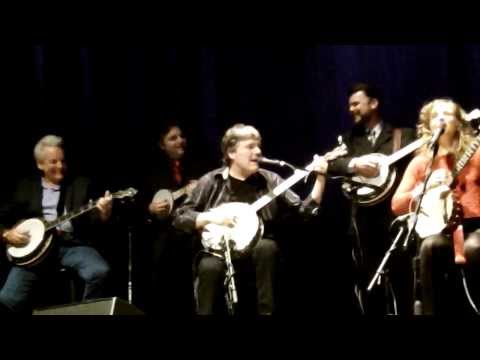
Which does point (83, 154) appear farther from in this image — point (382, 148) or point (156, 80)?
point (382, 148)

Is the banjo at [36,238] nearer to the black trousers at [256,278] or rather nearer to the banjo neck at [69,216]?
the banjo neck at [69,216]

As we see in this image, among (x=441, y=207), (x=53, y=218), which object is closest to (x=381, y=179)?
(x=441, y=207)

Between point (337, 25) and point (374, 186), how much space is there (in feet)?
3.39

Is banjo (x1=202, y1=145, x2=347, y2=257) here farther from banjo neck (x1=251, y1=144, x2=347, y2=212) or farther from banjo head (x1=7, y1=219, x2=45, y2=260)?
banjo head (x1=7, y1=219, x2=45, y2=260)

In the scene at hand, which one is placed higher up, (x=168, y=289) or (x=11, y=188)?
(x=11, y=188)

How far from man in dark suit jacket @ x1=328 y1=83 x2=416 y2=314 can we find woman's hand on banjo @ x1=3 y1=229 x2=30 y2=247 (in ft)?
6.64

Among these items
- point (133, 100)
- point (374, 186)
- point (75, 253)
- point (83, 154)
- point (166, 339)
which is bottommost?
point (166, 339)

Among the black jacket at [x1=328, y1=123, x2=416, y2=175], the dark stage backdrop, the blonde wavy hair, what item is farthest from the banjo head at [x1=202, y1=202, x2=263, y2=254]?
the dark stage backdrop

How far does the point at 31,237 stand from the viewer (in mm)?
5297

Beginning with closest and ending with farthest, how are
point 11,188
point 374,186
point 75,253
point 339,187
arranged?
point 374,186 < point 75,253 < point 11,188 < point 339,187

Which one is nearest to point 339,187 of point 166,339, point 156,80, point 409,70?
point 409,70

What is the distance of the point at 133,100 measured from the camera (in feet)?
21.1

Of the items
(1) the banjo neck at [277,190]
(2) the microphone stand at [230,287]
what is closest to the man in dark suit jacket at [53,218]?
(2) the microphone stand at [230,287]

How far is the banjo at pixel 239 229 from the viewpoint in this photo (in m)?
4.78
